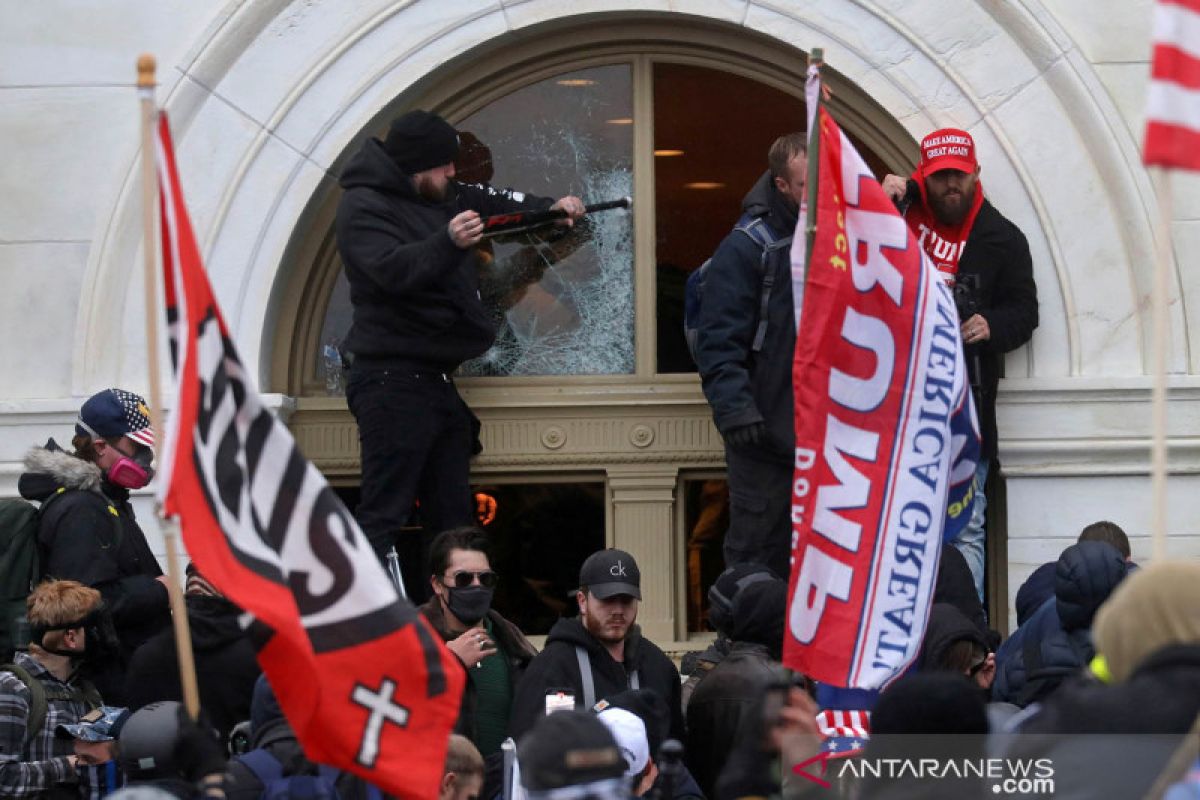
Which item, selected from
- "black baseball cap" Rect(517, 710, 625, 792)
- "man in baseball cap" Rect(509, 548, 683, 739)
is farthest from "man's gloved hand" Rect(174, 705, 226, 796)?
"man in baseball cap" Rect(509, 548, 683, 739)

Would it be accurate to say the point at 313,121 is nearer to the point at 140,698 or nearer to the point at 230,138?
the point at 230,138

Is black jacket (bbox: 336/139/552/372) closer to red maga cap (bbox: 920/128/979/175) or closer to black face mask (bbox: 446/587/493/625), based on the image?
black face mask (bbox: 446/587/493/625)

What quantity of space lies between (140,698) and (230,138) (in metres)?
2.72

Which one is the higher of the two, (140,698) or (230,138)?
(230,138)

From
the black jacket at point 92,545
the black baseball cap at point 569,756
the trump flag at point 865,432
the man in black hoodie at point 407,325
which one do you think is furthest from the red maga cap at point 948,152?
the black baseball cap at point 569,756

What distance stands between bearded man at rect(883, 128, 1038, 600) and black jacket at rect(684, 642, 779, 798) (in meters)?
2.02

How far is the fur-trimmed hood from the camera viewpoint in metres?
8.29

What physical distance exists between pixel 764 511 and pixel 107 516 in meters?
2.43

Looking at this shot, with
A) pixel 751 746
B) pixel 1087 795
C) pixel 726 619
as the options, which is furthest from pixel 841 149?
pixel 1087 795

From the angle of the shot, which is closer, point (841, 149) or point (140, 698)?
point (841, 149)

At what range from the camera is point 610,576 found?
763cm

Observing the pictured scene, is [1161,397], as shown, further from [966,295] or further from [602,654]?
[966,295]

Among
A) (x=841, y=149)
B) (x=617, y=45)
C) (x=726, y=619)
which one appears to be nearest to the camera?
(x=841, y=149)

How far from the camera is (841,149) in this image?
6.85m
